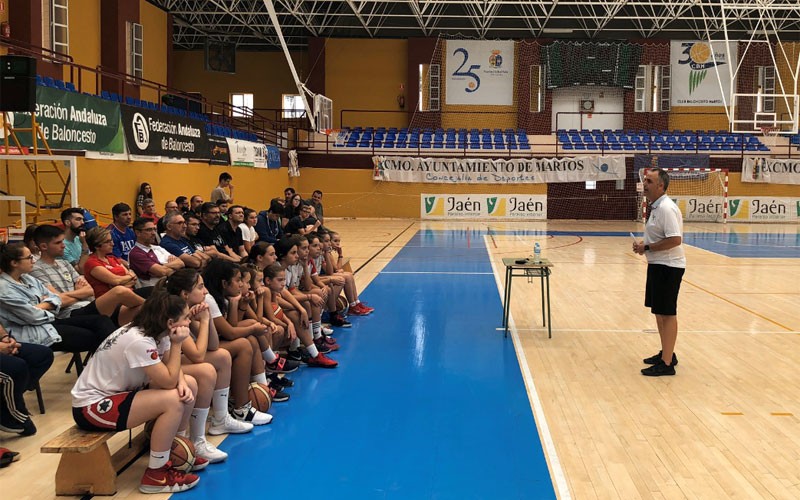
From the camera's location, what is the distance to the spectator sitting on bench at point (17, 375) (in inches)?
185

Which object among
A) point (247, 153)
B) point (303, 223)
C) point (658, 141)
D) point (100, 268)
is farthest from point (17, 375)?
point (658, 141)

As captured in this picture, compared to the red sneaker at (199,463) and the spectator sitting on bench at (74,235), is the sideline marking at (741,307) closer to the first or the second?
the red sneaker at (199,463)

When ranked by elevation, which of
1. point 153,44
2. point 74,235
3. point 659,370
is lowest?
point 659,370

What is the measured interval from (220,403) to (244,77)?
33.2 m

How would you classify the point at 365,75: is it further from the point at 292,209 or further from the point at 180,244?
the point at 180,244

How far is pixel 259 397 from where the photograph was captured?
5.56m

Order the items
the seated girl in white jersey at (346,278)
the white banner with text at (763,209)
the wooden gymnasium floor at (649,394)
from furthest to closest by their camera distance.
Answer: the white banner with text at (763,209), the seated girl in white jersey at (346,278), the wooden gymnasium floor at (649,394)

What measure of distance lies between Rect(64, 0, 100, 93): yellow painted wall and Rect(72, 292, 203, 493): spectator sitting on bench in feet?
61.2

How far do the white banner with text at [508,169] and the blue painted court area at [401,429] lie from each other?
68.5 ft

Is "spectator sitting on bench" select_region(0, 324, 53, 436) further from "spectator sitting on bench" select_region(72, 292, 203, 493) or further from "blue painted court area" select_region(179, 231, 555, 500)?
"blue painted court area" select_region(179, 231, 555, 500)

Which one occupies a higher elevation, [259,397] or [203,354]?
[203,354]

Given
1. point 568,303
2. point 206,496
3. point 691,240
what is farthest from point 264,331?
point 691,240

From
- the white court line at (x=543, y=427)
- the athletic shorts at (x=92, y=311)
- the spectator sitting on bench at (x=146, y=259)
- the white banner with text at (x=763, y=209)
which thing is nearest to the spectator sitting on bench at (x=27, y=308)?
the athletic shorts at (x=92, y=311)

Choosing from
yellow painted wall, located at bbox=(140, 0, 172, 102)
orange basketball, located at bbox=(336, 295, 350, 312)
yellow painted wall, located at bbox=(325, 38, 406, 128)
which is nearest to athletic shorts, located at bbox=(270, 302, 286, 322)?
orange basketball, located at bbox=(336, 295, 350, 312)
